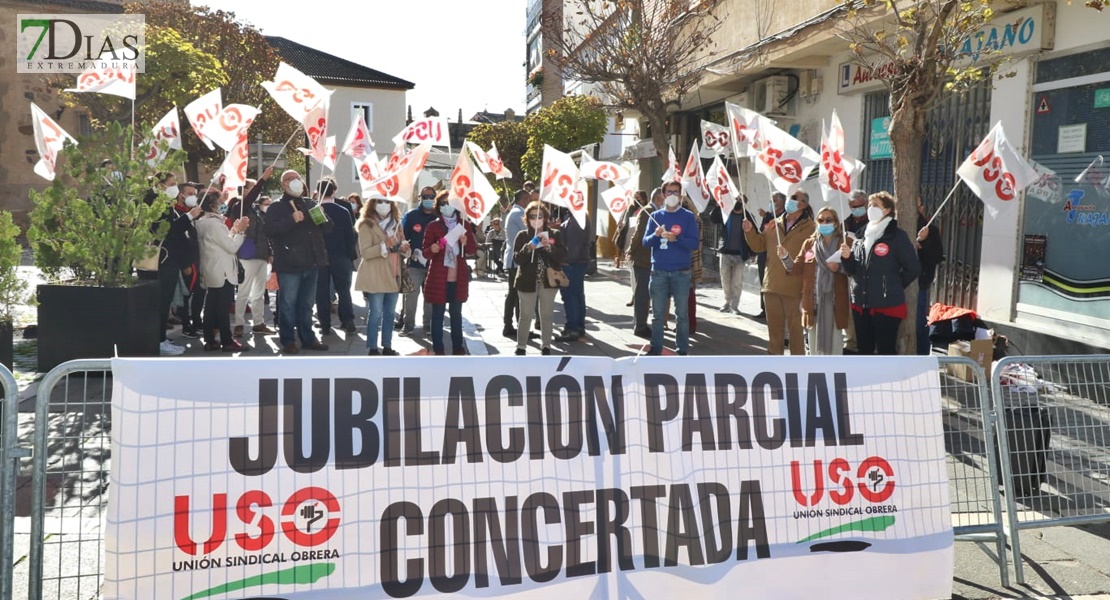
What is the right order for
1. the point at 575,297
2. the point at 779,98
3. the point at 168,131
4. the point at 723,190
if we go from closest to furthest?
the point at 575,297, the point at 723,190, the point at 168,131, the point at 779,98

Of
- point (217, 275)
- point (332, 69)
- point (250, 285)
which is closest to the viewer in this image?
point (217, 275)

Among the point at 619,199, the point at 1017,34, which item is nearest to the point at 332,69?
the point at 619,199

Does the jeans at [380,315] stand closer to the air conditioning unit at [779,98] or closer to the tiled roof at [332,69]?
the air conditioning unit at [779,98]

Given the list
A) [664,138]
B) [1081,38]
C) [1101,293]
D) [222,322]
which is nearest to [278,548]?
[222,322]

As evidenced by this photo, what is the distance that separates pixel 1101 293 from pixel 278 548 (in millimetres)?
9048

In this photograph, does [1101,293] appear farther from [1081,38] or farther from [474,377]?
[474,377]

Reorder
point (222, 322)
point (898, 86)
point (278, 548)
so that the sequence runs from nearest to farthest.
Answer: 1. point (278, 548)
2. point (898, 86)
3. point (222, 322)

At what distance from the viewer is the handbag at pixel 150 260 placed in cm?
941

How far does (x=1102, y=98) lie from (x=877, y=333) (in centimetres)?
388

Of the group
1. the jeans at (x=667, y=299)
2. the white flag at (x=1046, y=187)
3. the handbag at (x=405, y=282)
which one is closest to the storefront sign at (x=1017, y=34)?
the white flag at (x=1046, y=187)

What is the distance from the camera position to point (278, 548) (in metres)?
3.55

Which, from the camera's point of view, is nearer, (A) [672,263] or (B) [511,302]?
(A) [672,263]

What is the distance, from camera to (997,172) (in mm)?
7746

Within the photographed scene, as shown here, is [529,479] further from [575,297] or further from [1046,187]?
[1046,187]
